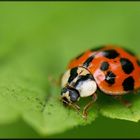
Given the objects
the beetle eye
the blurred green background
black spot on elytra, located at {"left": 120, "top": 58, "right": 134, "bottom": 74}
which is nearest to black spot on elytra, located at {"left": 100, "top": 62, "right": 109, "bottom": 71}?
black spot on elytra, located at {"left": 120, "top": 58, "right": 134, "bottom": 74}

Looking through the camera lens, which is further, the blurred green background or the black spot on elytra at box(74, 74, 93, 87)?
the blurred green background

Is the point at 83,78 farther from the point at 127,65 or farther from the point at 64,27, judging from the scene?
the point at 64,27

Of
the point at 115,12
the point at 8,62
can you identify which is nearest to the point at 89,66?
the point at 8,62

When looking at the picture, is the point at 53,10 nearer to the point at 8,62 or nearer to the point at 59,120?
the point at 8,62

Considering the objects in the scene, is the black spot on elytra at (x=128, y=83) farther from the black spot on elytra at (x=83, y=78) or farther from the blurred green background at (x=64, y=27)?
the blurred green background at (x=64, y=27)

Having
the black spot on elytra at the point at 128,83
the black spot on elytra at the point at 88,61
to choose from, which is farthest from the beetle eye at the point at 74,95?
the black spot on elytra at the point at 128,83

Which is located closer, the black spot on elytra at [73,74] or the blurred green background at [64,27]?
the black spot on elytra at [73,74]

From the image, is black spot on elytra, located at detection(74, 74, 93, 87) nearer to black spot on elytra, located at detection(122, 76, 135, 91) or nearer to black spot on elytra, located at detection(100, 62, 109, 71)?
black spot on elytra, located at detection(100, 62, 109, 71)
